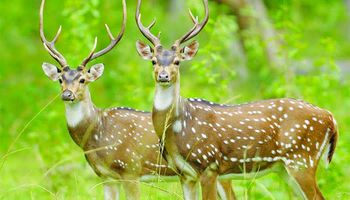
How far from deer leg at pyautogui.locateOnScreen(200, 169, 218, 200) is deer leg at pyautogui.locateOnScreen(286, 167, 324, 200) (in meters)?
0.67

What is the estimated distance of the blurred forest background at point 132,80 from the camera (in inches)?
475

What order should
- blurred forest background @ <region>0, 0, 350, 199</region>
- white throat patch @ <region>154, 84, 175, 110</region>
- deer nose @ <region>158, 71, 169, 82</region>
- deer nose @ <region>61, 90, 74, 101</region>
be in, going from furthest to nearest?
blurred forest background @ <region>0, 0, 350, 199</region>, deer nose @ <region>61, 90, 74, 101</region>, white throat patch @ <region>154, 84, 175, 110</region>, deer nose @ <region>158, 71, 169, 82</region>

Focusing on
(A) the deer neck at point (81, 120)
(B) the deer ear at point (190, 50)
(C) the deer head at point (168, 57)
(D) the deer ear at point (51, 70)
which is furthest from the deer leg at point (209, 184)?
(D) the deer ear at point (51, 70)

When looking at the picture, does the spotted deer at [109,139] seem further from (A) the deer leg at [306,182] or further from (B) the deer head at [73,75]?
(A) the deer leg at [306,182]

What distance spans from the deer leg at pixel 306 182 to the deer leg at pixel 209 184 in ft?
2.19

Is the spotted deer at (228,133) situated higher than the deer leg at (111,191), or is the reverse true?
the spotted deer at (228,133)

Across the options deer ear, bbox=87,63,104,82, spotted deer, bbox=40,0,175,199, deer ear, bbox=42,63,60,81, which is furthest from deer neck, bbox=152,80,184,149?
deer ear, bbox=42,63,60,81

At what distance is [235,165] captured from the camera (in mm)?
10133

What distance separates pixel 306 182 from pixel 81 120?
6.96 feet

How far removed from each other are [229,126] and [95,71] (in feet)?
5.03

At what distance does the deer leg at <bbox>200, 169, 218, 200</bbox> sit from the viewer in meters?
9.90

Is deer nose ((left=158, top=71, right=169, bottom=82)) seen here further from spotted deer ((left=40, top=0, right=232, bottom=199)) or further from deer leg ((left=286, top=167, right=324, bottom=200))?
deer leg ((left=286, top=167, right=324, bottom=200))

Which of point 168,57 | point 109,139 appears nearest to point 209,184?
point 168,57

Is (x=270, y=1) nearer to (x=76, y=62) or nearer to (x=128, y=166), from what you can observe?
(x=76, y=62)
